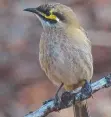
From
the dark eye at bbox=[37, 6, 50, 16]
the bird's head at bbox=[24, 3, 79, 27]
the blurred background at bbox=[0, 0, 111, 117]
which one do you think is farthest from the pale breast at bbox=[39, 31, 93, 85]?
the blurred background at bbox=[0, 0, 111, 117]

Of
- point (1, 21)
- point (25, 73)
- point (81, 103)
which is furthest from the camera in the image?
point (1, 21)

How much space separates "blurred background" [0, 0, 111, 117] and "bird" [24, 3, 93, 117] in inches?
107

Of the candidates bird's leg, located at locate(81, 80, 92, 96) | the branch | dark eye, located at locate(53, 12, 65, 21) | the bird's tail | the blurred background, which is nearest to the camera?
the branch

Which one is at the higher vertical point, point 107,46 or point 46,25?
point 107,46

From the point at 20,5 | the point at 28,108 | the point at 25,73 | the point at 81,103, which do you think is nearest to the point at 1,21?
the point at 20,5

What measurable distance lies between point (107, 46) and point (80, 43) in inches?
123

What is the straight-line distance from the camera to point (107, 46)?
320 inches

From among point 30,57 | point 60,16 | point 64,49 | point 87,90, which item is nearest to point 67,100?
point 87,90

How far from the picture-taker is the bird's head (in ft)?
15.8

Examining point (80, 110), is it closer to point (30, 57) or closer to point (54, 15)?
point (54, 15)

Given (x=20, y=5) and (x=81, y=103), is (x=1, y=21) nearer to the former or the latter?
(x=20, y=5)

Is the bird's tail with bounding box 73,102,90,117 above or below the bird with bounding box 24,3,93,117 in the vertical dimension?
below

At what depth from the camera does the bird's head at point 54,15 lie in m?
4.81

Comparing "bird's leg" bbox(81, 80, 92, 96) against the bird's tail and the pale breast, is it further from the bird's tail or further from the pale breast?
the bird's tail
